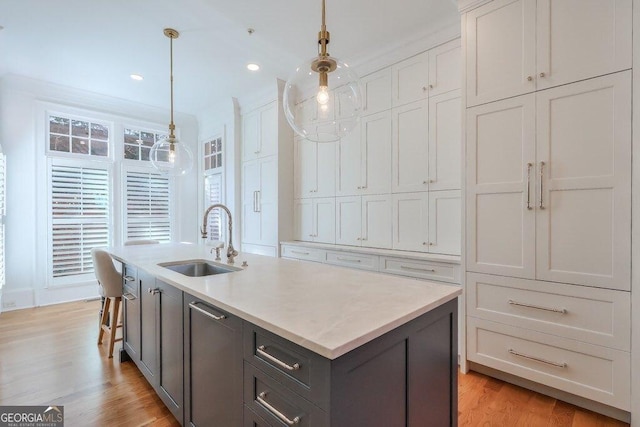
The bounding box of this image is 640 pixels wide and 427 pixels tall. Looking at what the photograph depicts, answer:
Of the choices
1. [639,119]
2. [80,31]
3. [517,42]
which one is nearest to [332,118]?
[517,42]

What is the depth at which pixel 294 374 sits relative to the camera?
3.15 ft

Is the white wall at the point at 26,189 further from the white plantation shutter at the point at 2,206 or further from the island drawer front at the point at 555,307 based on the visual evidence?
the island drawer front at the point at 555,307

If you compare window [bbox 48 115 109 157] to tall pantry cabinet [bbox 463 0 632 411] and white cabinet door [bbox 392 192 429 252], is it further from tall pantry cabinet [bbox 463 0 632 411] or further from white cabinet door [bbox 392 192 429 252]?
tall pantry cabinet [bbox 463 0 632 411]

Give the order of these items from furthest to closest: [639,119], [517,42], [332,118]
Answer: [517,42], [639,119], [332,118]

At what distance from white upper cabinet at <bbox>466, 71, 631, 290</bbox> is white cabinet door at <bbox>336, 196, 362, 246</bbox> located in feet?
4.44

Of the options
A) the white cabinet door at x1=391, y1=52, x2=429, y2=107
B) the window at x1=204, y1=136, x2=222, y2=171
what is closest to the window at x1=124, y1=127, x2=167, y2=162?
the window at x1=204, y1=136, x2=222, y2=171

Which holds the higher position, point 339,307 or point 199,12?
point 199,12

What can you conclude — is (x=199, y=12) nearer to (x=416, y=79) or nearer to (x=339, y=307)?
(x=416, y=79)

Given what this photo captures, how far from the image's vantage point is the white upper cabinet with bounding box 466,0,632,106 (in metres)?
1.79

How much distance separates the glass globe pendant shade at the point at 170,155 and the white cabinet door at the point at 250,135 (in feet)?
4.75

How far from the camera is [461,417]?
6.20 feet

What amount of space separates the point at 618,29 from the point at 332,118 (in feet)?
5.82

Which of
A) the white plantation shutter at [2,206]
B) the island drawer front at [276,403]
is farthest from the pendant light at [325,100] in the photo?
the white plantation shutter at [2,206]

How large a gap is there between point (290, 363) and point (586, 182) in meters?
2.06
